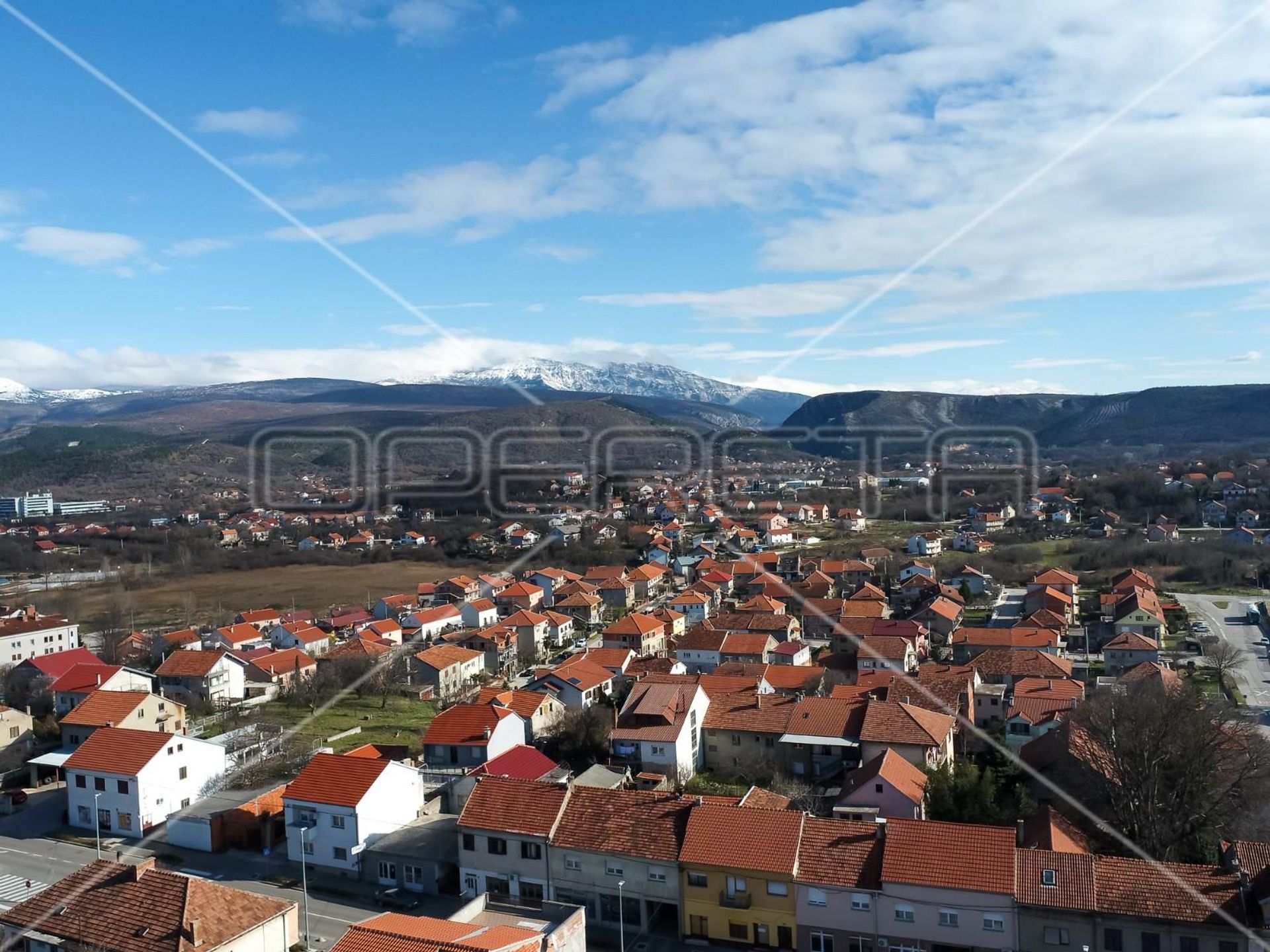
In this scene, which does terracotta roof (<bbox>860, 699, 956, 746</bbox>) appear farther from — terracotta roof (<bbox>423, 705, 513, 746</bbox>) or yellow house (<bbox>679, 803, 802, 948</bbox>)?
terracotta roof (<bbox>423, 705, 513, 746</bbox>)

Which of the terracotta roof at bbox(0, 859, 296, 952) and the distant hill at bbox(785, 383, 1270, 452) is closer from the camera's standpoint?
the terracotta roof at bbox(0, 859, 296, 952)

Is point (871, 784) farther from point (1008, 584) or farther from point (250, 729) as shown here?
point (1008, 584)

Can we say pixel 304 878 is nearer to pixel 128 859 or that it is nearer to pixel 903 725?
pixel 128 859

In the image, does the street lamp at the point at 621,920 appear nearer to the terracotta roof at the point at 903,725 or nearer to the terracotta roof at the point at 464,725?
the terracotta roof at the point at 464,725

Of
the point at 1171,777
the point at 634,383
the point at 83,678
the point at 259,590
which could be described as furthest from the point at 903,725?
the point at 634,383

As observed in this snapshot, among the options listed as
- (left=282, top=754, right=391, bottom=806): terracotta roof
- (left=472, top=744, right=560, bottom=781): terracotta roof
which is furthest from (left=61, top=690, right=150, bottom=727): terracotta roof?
(left=472, top=744, right=560, bottom=781): terracotta roof

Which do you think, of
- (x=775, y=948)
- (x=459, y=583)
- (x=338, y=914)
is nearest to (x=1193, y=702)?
(x=775, y=948)
